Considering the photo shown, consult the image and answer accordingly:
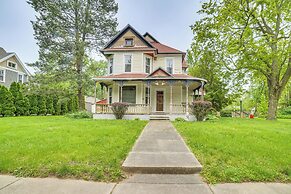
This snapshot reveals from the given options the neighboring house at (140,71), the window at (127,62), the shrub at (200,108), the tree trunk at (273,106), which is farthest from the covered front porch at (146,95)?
the tree trunk at (273,106)

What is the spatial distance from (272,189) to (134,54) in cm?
1525

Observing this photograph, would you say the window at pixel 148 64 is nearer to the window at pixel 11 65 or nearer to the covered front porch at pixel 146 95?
the covered front porch at pixel 146 95

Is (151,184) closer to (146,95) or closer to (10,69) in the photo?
(146,95)

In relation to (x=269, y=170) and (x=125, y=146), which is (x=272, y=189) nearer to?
(x=269, y=170)

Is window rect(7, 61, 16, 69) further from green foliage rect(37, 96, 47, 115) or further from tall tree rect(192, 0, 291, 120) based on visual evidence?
tall tree rect(192, 0, 291, 120)

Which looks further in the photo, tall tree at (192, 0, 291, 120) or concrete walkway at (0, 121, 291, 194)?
tall tree at (192, 0, 291, 120)

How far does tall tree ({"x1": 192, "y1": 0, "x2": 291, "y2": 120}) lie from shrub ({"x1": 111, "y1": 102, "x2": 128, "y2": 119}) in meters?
7.83

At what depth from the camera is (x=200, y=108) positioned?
13.9 metres

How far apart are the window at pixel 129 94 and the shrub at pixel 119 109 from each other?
2574 millimetres

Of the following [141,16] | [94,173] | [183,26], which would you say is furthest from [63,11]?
[94,173]

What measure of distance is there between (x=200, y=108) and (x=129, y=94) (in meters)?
6.48

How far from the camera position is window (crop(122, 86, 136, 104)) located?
17.3m

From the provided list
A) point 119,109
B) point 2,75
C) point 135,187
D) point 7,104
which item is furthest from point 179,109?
point 2,75

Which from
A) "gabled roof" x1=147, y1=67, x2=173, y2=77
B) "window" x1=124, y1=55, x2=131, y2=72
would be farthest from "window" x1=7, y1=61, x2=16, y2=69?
"gabled roof" x1=147, y1=67, x2=173, y2=77
